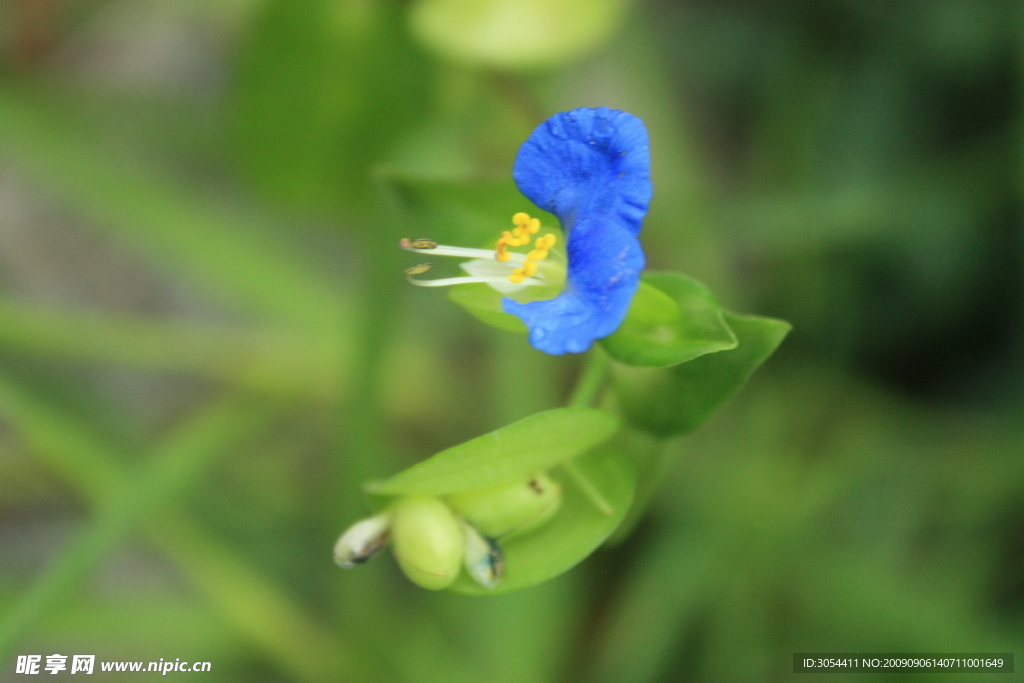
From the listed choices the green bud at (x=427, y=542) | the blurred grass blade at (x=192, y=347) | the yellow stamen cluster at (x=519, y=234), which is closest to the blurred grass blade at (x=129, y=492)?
the blurred grass blade at (x=192, y=347)

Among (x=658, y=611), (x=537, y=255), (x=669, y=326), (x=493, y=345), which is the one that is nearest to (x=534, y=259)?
(x=537, y=255)

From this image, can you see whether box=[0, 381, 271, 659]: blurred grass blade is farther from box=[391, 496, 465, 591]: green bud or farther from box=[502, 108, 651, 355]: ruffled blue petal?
box=[502, 108, 651, 355]: ruffled blue petal

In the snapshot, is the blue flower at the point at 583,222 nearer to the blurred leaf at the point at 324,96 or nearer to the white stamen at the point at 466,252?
the white stamen at the point at 466,252

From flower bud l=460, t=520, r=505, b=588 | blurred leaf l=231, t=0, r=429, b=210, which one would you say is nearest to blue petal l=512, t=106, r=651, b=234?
flower bud l=460, t=520, r=505, b=588

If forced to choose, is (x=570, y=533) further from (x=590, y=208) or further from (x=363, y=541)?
(x=590, y=208)

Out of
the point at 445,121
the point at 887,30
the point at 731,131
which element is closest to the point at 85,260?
the point at 445,121

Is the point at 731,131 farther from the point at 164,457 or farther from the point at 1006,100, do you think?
the point at 164,457
